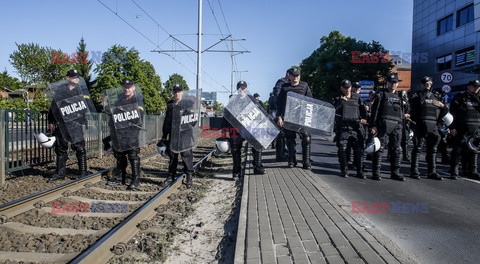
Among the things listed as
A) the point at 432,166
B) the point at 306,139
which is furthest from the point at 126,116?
the point at 432,166

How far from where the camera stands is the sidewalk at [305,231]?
9.78ft

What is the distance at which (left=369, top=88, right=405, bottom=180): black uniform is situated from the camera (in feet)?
21.8

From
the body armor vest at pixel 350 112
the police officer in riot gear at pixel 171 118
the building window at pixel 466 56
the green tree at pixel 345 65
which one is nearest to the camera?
the police officer in riot gear at pixel 171 118

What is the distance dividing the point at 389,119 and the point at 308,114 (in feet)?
5.14

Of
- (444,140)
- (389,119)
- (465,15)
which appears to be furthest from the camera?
(465,15)

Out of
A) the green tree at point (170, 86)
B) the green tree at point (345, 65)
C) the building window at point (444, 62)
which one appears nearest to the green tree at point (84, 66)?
the green tree at point (170, 86)

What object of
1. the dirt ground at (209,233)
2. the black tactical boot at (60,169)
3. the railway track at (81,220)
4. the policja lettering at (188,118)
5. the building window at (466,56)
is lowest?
the dirt ground at (209,233)

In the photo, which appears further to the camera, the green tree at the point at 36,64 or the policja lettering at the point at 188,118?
the green tree at the point at 36,64

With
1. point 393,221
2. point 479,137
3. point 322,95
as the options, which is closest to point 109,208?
point 393,221

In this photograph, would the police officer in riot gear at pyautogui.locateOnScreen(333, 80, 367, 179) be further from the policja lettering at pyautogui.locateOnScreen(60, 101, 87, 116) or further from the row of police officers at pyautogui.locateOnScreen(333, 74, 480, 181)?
the policja lettering at pyautogui.locateOnScreen(60, 101, 87, 116)

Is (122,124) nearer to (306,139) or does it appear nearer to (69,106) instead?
(69,106)

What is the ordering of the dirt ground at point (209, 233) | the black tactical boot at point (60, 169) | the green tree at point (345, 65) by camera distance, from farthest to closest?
the green tree at point (345, 65) < the black tactical boot at point (60, 169) < the dirt ground at point (209, 233)

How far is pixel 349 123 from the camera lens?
Answer: 22.9 ft

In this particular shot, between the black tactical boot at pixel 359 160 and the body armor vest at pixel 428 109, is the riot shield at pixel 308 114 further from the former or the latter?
the body armor vest at pixel 428 109
